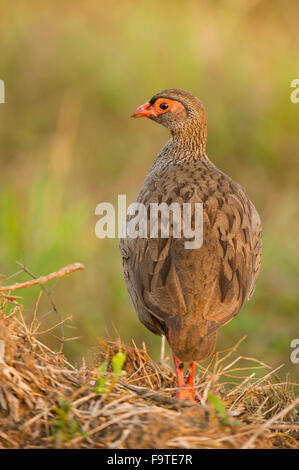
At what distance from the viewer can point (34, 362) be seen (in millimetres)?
3490

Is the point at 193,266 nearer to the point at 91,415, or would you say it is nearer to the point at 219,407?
the point at 219,407

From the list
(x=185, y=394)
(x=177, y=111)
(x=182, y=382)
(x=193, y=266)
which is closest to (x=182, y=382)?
(x=182, y=382)

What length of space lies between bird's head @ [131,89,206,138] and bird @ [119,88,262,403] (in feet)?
0.90

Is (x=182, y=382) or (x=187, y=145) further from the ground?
(x=187, y=145)

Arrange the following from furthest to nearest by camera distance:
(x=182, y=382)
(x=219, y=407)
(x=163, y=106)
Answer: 1. (x=163, y=106)
2. (x=182, y=382)
3. (x=219, y=407)

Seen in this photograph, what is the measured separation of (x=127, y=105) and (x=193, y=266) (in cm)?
617

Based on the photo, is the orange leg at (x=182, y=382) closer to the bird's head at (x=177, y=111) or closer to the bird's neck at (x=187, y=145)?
the bird's neck at (x=187, y=145)

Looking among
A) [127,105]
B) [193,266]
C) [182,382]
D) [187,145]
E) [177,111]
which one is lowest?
[182,382]

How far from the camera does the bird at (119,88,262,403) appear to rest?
4227 millimetres

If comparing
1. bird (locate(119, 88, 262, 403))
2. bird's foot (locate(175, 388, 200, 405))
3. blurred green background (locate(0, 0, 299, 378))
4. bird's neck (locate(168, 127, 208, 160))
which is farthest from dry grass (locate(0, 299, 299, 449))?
blurred green background (locate(0, 0, 299, 378))

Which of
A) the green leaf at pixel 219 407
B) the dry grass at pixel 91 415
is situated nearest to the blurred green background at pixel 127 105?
the dry grass at pixel 91 415

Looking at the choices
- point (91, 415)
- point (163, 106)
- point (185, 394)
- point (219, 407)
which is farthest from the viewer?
point (163, 106)

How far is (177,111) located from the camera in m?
5.41

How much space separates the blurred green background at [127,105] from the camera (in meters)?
8.78
